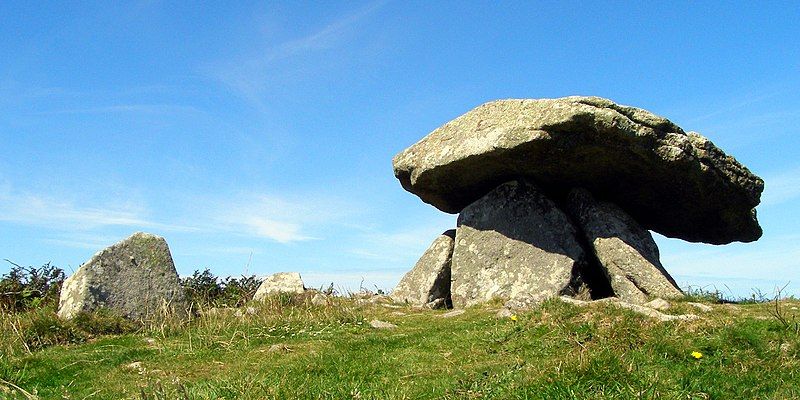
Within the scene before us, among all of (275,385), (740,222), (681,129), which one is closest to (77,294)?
(275,385)

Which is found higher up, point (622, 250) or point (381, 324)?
point (622, 250)

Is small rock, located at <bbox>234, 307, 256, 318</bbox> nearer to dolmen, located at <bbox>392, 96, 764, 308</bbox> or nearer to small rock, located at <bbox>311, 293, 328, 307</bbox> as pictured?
small rock, located at <bbox>311, 293, 328, 307</bbox>

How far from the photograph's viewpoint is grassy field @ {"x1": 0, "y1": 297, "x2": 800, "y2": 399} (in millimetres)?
7715

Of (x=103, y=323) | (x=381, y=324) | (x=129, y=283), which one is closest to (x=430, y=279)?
(x=381, y=324)

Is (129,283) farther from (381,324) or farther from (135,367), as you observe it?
(381,324)

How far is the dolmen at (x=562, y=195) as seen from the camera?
1570 cm

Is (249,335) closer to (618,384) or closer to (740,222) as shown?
(618,384)

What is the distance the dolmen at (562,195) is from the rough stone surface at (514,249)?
26 millimetres

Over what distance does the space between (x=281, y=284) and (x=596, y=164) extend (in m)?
7.93

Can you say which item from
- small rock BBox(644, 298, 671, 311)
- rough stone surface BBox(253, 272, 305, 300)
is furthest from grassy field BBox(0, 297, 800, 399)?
rough stone surface BBox(253, 272, 305, 300)

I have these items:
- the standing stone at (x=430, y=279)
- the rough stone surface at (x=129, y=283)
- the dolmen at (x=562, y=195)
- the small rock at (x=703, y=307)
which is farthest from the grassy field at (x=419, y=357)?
the standing stone at (x=430, y=279)

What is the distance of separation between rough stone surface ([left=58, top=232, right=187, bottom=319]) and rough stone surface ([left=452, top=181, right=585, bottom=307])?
6.28 m

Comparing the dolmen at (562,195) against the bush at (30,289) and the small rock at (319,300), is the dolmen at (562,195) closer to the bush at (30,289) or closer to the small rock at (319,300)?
the small rock at (319,300)

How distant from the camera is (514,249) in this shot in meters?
17.0
